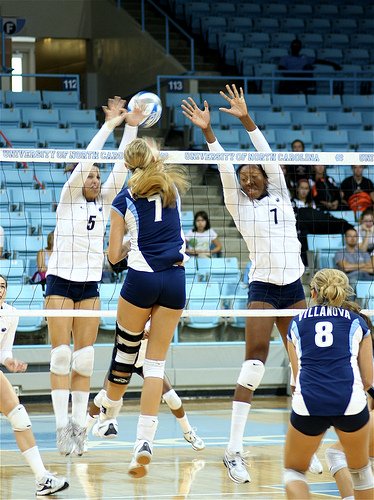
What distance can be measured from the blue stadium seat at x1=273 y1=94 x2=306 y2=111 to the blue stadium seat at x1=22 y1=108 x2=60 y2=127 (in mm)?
4043

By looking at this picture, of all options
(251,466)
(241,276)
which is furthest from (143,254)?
(241,276)

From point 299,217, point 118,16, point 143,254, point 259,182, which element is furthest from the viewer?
point 118,16

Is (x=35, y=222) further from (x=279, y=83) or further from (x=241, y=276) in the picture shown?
(x=279, y=83)

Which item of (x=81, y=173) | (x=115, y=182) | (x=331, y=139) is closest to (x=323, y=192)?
(x=331, y=139)

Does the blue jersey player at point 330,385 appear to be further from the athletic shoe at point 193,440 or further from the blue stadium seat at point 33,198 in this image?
the blue stadium seat at point 33,198

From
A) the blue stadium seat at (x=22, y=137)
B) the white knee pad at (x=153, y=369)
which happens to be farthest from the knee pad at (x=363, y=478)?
the blue stadium seat at (x=22, y=137)

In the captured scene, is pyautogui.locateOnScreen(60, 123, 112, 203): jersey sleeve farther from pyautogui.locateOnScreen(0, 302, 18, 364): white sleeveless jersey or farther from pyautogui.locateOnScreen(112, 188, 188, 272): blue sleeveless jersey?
pyautogui.locateOnScreen(112, 188, 188, 272): blue sleeveless jersey

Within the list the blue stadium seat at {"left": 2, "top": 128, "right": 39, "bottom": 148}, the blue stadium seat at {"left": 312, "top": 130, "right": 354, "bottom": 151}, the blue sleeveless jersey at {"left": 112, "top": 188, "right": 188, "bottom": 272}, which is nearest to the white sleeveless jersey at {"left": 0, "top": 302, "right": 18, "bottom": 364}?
the blue sleeveless jersey at {"left": 112, "top": 188, "right": 188, "bottom": 272}

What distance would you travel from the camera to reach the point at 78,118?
17.0 m

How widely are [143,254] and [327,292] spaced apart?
1219 millimetres

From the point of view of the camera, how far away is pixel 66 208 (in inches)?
302

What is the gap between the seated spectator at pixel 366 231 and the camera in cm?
1329

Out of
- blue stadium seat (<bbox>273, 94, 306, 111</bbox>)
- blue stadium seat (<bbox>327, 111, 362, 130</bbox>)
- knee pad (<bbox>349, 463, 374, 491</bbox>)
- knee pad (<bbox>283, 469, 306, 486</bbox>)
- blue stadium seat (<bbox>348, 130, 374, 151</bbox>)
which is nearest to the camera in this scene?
knee pad (<bbox>283, 469, 306, 486</bbox>)

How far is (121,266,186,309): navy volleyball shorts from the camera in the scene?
20.5 ft
